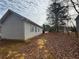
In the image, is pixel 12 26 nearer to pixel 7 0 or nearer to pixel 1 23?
pixel 1 23

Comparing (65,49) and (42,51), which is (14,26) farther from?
(65,49)

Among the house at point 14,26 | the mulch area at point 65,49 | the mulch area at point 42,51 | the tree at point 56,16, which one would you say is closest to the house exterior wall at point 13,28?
the house at point 14,26

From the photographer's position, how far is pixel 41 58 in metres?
9.83

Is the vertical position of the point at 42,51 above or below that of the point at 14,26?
below

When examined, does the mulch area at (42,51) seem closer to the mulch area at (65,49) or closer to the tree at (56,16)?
the mulch area at (65,49)

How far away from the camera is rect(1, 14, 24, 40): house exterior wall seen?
18969mm

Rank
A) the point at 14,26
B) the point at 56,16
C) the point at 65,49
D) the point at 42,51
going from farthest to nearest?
the point at 56,16 < the point at 14,26 < the point at 65,49 < the point at 42,51

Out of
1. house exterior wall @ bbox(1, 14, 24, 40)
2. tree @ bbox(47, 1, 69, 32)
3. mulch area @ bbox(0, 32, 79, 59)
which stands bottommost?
mulch area @ bbox(0, 32, 79, 59)

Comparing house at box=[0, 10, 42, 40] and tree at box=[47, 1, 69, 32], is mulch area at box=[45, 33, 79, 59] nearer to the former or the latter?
house at box=[0, 10, 42, 40]

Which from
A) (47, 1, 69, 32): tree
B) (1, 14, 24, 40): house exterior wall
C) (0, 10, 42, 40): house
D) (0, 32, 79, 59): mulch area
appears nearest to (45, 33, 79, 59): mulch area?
(0, 32, 79, 59): mulch area

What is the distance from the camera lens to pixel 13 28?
19.7 metres

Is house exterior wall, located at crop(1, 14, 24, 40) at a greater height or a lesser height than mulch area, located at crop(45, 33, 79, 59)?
greater

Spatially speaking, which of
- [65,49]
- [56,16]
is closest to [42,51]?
[65,49]

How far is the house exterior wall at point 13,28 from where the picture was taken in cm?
1897
